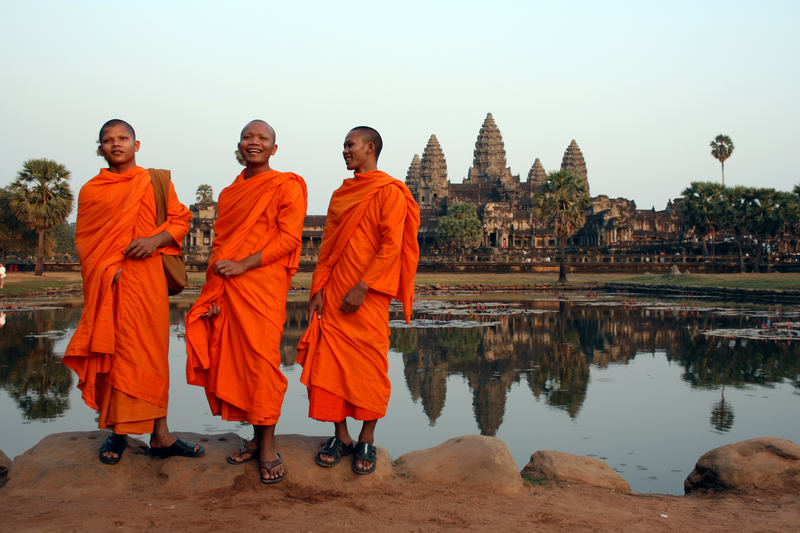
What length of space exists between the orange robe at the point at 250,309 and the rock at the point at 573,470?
1765 millimetres

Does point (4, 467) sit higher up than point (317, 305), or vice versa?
point (317, 305)

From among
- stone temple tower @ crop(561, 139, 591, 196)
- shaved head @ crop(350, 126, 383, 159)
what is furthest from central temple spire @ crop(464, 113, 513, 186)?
shaved head @ crop(350, 126, 383, 159)

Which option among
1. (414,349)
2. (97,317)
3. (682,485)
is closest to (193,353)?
(97,317)

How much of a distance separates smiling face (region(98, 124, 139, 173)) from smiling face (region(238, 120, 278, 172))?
27.1 inches

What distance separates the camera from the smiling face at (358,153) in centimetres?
459

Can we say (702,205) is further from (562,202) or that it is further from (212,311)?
(212,311)

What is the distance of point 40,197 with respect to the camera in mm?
36094

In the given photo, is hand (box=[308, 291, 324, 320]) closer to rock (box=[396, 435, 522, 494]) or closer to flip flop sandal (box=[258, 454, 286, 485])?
flip flop sandal (box=[258, 454, 286, 485])

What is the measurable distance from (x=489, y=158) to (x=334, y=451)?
108 meters

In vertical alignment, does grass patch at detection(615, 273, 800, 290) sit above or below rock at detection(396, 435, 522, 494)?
above

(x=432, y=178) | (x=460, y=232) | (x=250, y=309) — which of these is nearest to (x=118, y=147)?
(x=250, y=309)

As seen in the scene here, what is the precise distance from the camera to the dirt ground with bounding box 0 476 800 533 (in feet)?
11.3

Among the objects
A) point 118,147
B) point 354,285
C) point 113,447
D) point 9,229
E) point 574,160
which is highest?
point 574,160

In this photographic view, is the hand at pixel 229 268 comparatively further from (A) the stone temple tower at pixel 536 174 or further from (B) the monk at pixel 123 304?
(A) the stone temple tower at pixel 536 174
